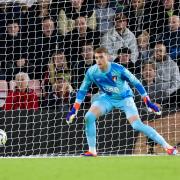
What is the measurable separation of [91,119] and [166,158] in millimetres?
1768

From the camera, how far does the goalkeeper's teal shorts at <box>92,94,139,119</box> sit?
10.3m

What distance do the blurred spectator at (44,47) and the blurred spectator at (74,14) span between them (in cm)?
17

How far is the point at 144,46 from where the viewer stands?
11.5 m

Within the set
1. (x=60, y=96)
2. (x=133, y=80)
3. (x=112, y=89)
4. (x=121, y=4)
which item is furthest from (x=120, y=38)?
(x=133, y=80)

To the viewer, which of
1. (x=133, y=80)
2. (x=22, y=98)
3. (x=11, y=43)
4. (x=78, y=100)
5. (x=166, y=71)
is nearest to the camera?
(x=133, y=80)

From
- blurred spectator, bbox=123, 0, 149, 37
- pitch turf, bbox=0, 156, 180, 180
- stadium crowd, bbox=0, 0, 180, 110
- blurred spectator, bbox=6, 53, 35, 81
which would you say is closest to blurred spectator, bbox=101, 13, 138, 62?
stadium crowd, bbox=0, 0, 180, 110

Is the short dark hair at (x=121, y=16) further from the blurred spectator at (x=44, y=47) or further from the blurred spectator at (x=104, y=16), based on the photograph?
the blurred spectator at (x=44, y=47)

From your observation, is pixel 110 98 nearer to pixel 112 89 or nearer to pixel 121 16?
pixel 112 89

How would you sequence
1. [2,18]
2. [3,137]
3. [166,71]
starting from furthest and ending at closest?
[2,18] < [166,71] < [3,137]

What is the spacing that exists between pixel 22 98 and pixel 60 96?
53cm

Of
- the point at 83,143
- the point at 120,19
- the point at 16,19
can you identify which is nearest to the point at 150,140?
the point at 83,143

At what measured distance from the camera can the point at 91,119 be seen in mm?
10141

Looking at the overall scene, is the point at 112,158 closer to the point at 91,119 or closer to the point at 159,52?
the point at 91,119

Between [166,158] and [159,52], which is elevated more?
[159,52]
